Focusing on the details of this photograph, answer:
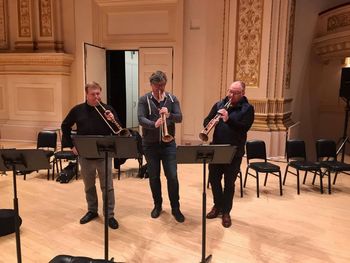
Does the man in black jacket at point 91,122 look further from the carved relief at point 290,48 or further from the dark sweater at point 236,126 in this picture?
the carved relief at point 290,48

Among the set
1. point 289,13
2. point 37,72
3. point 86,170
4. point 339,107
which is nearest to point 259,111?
point 289,13

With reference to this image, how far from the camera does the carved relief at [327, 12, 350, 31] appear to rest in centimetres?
720

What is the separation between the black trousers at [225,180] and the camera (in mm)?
3547

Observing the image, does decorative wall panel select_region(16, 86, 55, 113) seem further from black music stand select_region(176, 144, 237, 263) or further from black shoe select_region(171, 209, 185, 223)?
black music stand select_region(176, 144, 237, 263)

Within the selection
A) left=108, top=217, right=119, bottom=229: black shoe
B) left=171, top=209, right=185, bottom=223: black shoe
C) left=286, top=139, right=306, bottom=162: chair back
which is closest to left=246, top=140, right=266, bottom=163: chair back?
left=286, top=139, right=306, bottom=162: chair back

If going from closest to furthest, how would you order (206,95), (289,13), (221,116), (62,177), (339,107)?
(221,116)
(62,177)
(289,13)
(206,95)
(339,107)

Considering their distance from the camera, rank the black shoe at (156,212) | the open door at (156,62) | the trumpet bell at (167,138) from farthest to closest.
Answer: the open door at (156,62)
the black shoe at (156,212)
the trumpet bell at (167,138)

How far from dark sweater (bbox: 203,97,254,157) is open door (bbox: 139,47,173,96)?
4271 millimetres

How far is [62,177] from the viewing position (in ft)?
16.8

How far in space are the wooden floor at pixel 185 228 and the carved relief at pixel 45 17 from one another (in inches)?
171

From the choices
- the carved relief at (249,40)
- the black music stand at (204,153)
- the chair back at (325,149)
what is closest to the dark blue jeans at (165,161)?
the black music stand at (204,153)

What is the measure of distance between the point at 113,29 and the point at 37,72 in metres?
2.07

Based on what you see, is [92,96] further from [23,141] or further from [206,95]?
[23,141]

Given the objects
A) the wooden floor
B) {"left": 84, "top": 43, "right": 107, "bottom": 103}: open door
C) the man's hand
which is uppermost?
{"left": 84, "top": 43, "right": 107, "bottom": 103}: open door
